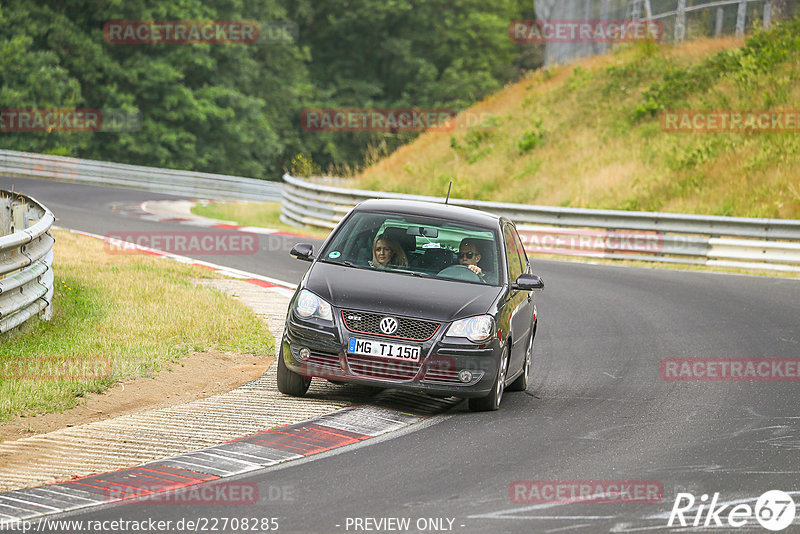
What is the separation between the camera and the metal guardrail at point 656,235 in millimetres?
21281

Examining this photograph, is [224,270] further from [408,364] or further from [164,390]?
[408,364]

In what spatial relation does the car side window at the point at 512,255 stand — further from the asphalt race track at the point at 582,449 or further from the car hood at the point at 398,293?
the asphalt race track at the point at 582,449

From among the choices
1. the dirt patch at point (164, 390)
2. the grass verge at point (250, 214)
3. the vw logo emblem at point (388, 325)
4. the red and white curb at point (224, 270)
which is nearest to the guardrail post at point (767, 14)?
the grass verge at point (250, 214)

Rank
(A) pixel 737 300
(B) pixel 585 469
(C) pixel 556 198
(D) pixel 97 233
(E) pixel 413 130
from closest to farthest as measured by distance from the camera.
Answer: (B) pixel 585 469
(A) pixel 737 300
(D) pixel 97 233
(C) pixel 556 198
(E) pixel 413 130

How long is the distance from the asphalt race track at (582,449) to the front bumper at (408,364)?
1.03 ft

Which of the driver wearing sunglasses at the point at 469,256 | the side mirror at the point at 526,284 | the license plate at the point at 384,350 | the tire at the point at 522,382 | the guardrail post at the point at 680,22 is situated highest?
the guardrail post at the point at 680,22

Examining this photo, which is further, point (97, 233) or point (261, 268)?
point (97, 233)

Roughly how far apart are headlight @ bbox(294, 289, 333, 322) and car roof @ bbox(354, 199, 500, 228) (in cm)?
137

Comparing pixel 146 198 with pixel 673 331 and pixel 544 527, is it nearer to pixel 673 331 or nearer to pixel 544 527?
pixel 673 331

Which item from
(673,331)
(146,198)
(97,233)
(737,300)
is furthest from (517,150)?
(673,331)

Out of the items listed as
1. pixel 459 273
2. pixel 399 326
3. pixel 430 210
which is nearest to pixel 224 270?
pixel 430 210

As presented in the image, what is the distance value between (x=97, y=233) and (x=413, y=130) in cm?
3919

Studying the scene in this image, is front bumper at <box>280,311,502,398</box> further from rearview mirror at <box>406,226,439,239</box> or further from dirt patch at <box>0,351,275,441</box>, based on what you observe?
rearview mirror at <box>406,226,439,239</box>

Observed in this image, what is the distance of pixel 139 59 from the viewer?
4900 centimetres
